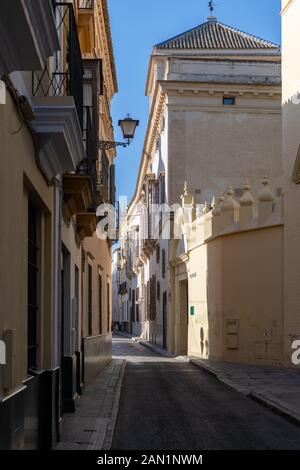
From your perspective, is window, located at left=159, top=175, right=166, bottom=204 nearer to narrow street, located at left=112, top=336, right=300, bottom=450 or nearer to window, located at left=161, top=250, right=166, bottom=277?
window, located at left=161, top=250, right=166, bottom=277

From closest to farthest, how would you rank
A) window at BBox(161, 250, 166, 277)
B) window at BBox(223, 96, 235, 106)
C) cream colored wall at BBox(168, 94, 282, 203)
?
cream colored wall at BBox(168, 94, 282, 203), window at BBox(223, 96, 235, 106), window at BBox(161, 250, 166, 277)

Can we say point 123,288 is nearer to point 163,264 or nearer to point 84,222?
point 163,264

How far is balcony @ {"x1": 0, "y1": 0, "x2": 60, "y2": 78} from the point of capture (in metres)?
4.56

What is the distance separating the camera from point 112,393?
49.1 feet

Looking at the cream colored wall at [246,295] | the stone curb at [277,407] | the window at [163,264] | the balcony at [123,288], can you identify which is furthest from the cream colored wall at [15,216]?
the balcony at [123,288]

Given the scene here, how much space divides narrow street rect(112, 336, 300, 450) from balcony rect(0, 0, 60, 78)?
5281 millimetres

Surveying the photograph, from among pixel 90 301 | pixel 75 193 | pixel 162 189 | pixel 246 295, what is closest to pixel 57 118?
pixel 75 193

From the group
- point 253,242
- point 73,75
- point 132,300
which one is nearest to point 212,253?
point 253,242

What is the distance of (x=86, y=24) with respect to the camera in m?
15.5

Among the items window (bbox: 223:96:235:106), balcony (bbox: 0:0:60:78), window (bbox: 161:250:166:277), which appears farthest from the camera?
window (bbox: 161:250:166:277)

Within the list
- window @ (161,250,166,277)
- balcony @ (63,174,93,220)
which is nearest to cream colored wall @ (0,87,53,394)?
balcony @ (63,174,93,220)

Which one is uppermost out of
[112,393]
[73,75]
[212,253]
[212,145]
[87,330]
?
[212,145]
